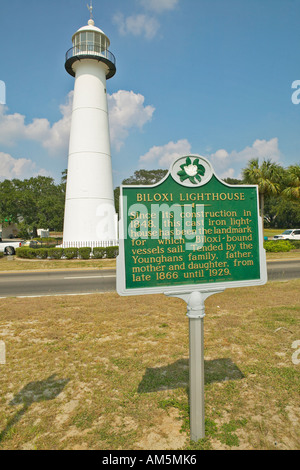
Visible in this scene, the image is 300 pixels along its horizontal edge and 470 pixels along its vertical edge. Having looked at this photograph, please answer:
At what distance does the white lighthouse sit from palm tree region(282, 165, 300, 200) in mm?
15594

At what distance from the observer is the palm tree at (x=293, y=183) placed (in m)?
27.0

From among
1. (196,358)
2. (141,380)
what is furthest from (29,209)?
(196,358)

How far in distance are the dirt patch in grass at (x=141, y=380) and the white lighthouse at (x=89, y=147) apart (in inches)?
560

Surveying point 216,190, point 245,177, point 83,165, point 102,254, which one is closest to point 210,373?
point 216,190

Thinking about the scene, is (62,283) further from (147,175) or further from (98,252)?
(147,175)

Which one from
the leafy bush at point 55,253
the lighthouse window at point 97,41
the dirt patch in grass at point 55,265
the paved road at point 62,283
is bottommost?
the paved road at point 62,283

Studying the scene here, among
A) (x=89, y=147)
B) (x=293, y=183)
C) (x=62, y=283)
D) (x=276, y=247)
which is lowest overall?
(x=62, y=283)

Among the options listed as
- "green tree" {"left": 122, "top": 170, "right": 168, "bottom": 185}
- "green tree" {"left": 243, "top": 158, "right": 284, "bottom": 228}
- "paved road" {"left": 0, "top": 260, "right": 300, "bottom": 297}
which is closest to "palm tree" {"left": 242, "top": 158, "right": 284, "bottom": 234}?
"green tree" {"left": 243, "top": 158, "right": 284, "bottom": 228}

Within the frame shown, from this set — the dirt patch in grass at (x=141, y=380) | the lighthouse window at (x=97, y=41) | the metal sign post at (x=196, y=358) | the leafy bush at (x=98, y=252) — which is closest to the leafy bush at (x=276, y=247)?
the leafy bush at (x=98, y=252)

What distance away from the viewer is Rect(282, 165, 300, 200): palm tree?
88.5ft

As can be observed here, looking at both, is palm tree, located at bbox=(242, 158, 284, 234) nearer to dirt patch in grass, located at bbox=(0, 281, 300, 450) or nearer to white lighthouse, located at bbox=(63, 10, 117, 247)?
white lighthouse, located at bbox=(63, 10, 117, 247)

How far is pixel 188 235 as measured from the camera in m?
3.93

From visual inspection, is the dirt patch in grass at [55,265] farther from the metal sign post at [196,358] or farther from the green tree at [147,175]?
the green tree at [147,175]

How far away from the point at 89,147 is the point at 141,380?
63.4ft
